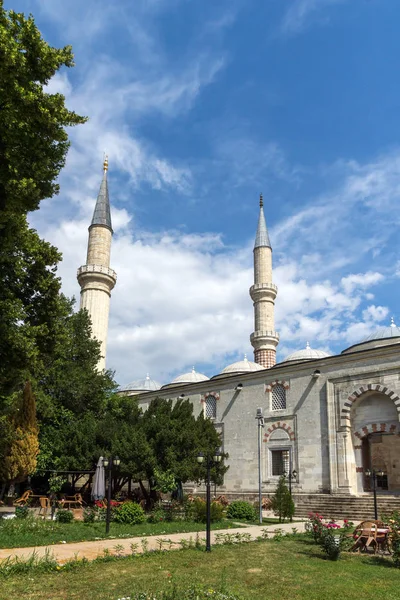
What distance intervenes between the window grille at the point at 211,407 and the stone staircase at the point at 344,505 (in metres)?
6.40

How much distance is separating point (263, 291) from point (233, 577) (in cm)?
2632

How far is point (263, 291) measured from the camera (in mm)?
33531

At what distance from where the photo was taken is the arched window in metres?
26.2

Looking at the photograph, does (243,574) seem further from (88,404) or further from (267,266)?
(267,266)

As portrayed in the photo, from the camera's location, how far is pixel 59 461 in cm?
2048

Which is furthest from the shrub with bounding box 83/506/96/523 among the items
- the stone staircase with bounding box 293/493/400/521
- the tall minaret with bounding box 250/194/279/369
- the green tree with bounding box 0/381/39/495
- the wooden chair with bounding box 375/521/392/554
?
the tall minaret with bounding box 250/194/279/369

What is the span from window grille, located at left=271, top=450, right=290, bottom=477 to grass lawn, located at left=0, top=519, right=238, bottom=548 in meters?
7.94

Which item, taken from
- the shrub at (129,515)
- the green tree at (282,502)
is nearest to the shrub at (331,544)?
the shrub at (129,515)

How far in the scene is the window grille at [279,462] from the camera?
74.5ft

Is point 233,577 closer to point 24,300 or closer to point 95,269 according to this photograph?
point 24,300

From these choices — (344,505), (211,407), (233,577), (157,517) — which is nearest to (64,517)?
(157,517)

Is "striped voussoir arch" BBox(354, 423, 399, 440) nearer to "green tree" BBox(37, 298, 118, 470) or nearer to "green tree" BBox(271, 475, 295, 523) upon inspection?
"green tree" BBox(271, 475, 295, 523)

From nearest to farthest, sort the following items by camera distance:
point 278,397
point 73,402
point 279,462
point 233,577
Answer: point 233,577 → point 279,462 → point 73,402 → point 278,397

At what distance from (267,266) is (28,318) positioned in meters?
23.7
